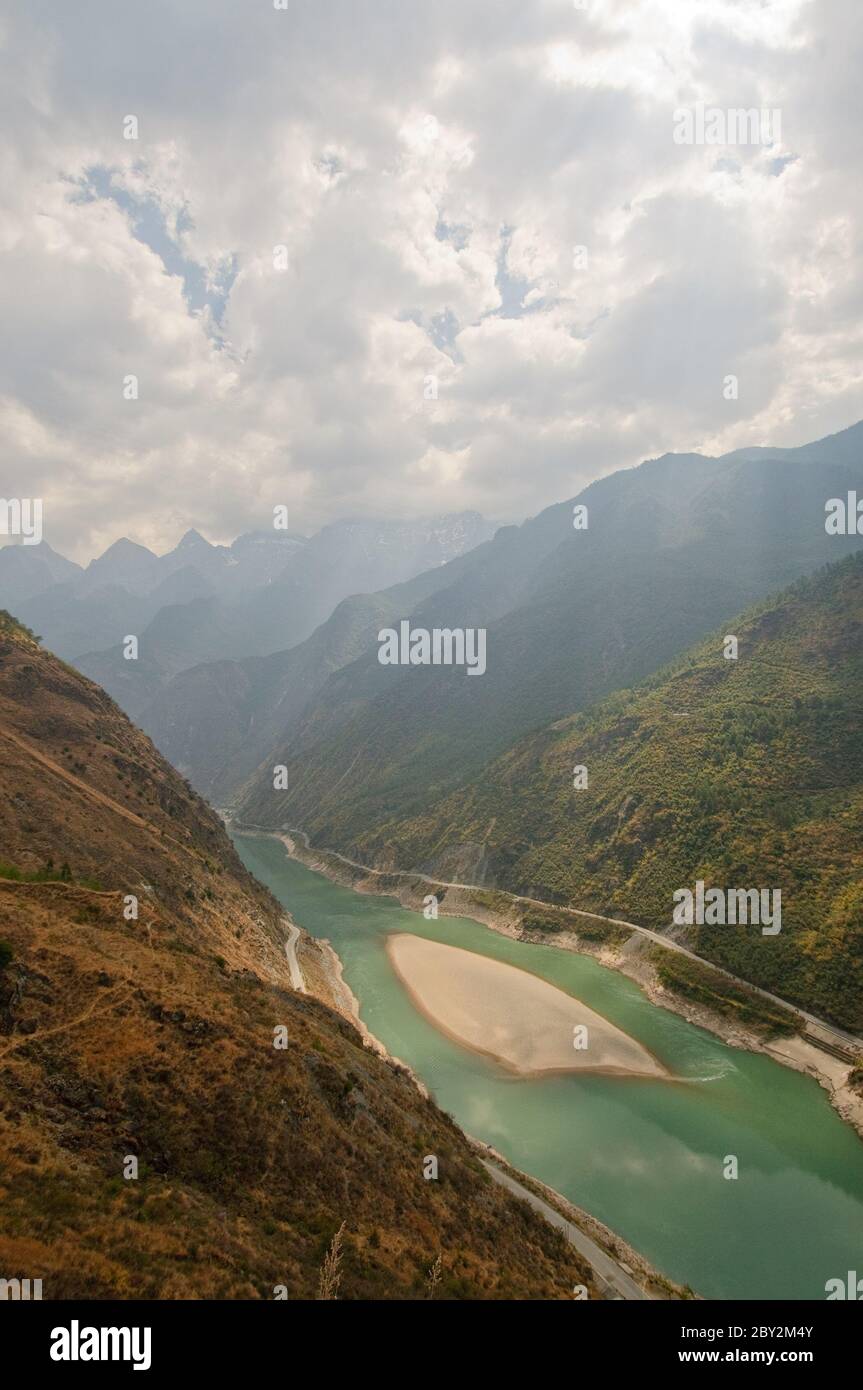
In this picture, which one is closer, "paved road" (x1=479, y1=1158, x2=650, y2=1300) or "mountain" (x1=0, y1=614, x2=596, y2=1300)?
"mountain" (x1=0, y1=614, x2=596, y2=1300)

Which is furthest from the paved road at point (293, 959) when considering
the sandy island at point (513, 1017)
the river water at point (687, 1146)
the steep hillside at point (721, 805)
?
the steep hillside at point (721, 805)

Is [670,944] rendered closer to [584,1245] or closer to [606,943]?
[606,943]

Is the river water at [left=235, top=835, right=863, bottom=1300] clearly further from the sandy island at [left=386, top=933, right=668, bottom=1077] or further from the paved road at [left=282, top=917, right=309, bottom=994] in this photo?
the paved road at [left=282, top=917, right=309, bottom=994]

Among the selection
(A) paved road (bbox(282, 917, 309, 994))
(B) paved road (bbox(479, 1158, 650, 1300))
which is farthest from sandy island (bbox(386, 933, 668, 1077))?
(B) paved road (bbox(479, 1158, 650, 1300))

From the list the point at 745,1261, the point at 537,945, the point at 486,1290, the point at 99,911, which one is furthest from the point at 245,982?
the point at 537,945

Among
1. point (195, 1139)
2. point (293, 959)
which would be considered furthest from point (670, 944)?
point (195, 1139)

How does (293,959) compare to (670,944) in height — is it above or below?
below
